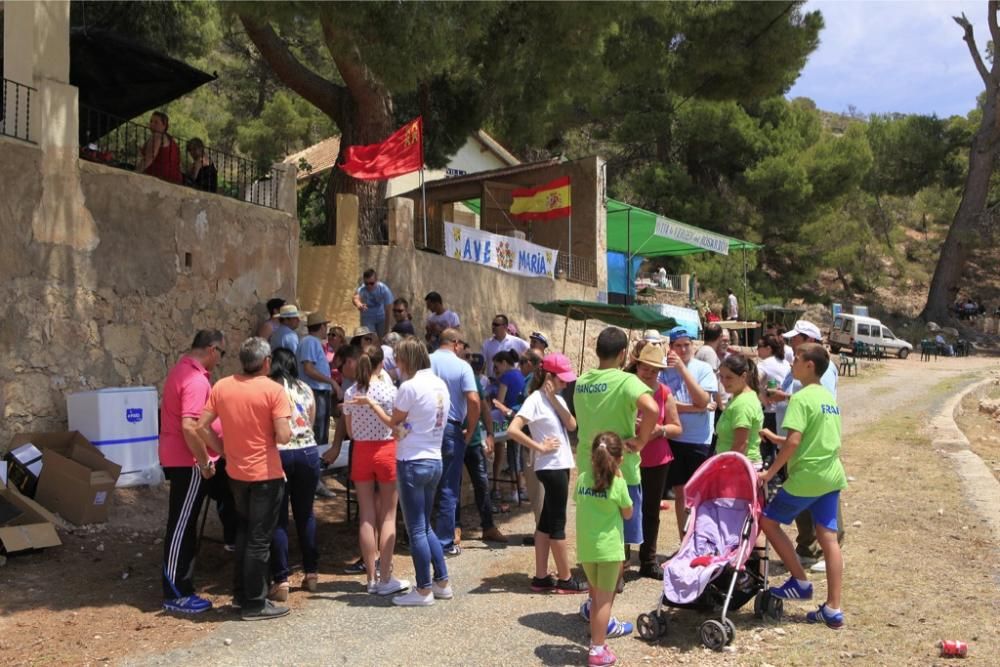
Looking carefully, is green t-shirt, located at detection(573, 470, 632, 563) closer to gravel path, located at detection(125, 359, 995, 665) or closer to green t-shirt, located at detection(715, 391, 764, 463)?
gravel path, located at detection(125, 359, 995, 665)

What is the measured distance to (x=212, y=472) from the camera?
558cm

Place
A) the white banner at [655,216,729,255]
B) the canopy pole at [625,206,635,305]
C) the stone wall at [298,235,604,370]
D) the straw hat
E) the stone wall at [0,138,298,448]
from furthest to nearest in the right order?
the canopy pole at [625,206,635,305] → the white banner at [655,216,729,255] → the stone wall at [298,235,604,370] → the stone wall at [0,138,298,448] → the straw hat

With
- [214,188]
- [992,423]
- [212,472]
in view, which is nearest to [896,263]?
[992,423]

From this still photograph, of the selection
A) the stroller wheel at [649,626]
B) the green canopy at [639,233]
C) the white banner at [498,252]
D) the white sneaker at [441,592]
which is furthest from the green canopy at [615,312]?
the stroller wheel at [649,626]

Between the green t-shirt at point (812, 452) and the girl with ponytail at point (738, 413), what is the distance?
0.55 metres

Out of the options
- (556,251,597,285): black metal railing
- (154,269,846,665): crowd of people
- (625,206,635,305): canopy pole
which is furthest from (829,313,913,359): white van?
(154,269,846,665): crowd of people

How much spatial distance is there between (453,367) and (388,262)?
7.13 meters

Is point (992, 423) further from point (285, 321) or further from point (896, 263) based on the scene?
point (896, 263)

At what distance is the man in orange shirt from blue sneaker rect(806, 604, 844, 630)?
335 centimetres

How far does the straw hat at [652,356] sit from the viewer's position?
6.09 m

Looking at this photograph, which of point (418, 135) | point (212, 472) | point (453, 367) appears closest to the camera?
point (212, 472)

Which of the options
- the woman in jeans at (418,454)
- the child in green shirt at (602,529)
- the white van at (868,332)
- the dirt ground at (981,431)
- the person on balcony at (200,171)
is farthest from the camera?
the white van at (868,332)

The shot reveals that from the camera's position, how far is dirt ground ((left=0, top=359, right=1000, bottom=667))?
4.95 metres

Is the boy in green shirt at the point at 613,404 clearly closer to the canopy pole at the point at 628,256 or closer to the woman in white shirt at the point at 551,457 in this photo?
the woman in white shirt at the point at 551,457
